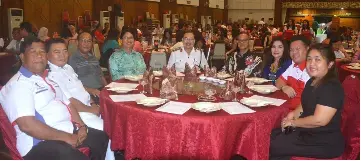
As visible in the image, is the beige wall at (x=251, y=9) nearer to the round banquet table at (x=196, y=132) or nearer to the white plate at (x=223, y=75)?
the white plate at (x=223, y=75)

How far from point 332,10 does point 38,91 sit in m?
18.6

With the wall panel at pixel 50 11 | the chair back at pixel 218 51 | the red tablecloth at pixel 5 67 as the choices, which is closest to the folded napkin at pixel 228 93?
the red tablecloth at pixel 5 67

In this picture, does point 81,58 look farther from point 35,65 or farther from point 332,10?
point 332,10

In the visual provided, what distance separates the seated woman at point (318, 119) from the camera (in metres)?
2.20

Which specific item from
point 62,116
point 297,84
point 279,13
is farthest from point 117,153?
point 279,13

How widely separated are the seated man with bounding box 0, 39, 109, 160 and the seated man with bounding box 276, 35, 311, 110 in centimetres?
168

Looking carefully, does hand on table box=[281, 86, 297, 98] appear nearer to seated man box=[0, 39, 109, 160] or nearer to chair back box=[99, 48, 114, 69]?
seated man box=[0, 39, 109, 160]

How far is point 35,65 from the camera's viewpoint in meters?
2.39

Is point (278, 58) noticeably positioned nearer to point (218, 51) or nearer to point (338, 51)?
point (338, 51)

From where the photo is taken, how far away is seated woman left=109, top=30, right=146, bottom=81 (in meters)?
4.04

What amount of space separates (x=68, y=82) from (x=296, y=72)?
1.93m

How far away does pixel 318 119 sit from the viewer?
2209 mm

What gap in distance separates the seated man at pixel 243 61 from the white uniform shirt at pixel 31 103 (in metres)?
2.01

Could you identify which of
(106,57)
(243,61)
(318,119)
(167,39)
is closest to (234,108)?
(318,119)
